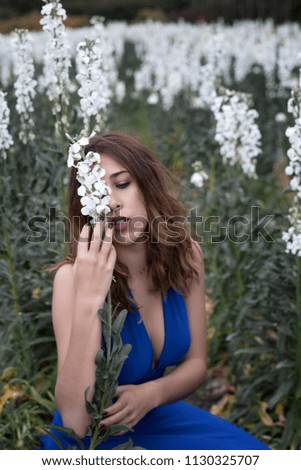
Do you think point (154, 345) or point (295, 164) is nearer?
point (154, 345)

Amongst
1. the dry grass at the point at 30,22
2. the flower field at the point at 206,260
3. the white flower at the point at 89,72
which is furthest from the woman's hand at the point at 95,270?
the dry grass at the point at 30,22

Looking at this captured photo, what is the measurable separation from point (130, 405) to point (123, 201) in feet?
2.26

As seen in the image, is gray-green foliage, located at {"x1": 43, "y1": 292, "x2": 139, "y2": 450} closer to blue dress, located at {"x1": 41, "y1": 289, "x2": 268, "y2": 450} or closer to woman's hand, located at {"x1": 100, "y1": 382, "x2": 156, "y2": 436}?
woman's hand, located at {"x1": 100, "y1": 382, "x2": 156, "y2": 436}

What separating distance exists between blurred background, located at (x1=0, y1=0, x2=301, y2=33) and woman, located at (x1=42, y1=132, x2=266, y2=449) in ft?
55.2

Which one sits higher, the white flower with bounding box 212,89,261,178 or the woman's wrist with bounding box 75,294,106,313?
the white flower with bounding box 212,89,261,178

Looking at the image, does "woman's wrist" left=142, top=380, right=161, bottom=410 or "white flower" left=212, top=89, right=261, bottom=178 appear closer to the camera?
"woman's wrist" left=142, top=380, right=161, bottom=410

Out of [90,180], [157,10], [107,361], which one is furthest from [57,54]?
[157,10]

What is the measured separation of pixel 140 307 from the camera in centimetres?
257

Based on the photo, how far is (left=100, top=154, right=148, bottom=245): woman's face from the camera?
7.64 feet

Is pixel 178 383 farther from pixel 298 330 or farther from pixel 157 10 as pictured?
pixel 157 10

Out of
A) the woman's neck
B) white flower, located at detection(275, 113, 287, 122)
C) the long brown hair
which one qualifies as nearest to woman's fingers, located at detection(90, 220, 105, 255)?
the long brown hair
